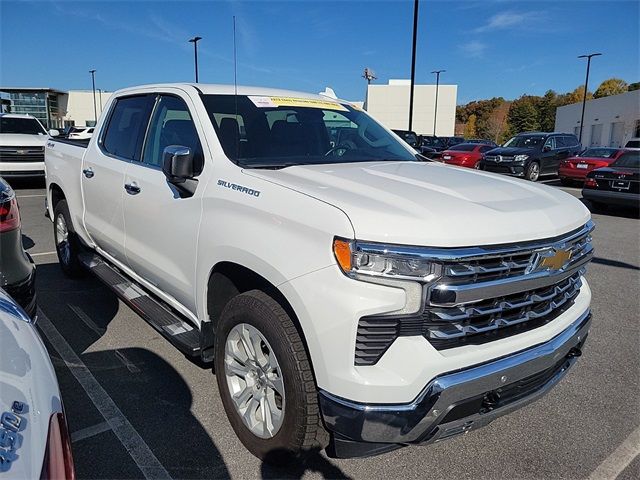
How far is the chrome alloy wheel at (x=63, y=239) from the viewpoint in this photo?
5.38 meters

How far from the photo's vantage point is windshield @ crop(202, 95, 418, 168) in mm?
3085

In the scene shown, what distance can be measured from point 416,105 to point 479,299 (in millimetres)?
65781

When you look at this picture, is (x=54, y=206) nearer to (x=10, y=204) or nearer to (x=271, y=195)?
(x=10, y=204)

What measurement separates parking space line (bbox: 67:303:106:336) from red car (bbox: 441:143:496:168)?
17058 millimetres

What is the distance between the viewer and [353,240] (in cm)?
199

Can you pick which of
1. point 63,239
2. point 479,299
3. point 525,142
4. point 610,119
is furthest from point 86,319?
point 610,119

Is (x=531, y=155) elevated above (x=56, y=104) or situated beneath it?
situated beneath

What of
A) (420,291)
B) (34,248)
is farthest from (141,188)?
(34,248)

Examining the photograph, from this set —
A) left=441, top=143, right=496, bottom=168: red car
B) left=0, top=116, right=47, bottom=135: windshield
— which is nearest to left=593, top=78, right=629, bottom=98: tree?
left=441, top=143, right=496, bottom=168: red car

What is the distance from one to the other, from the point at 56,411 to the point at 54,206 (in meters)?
4.79

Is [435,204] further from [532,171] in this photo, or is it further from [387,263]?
[532,171]

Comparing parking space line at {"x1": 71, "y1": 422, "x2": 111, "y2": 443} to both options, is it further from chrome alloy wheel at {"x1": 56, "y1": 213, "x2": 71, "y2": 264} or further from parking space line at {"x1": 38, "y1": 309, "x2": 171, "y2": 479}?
chrome alloy wheel at {"x1": 56, "y1": 213, "x2": 71, "y2": 264}

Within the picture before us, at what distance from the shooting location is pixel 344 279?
199 cm

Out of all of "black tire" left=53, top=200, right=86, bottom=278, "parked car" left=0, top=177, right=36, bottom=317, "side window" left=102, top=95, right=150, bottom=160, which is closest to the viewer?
"parked car" left=0, top=177, right=36, bottom=317
